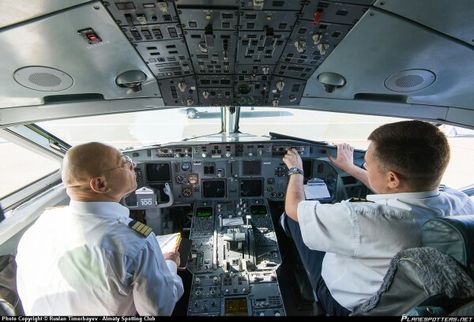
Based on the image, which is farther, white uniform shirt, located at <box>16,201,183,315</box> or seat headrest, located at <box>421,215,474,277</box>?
white uniform shirt, located at <box>16,201,183,315</box>

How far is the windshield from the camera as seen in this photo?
3627mm

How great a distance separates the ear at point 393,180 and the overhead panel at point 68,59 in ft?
4.90

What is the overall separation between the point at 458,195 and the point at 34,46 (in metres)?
2.35

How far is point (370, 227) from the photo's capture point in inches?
50.6

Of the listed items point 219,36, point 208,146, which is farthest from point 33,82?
point 208,146

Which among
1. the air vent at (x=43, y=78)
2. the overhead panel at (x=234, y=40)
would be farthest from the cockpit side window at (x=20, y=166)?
the overhead panel at (x=234, y=40)

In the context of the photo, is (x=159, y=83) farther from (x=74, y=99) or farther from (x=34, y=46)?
(x=34, y=46)

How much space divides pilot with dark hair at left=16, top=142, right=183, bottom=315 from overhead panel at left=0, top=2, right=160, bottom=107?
576 mm

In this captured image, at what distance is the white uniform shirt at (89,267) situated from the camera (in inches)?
48.3

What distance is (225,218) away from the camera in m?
3.40

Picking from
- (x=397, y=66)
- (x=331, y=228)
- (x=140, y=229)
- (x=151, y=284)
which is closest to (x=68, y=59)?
(x=140, y=229)

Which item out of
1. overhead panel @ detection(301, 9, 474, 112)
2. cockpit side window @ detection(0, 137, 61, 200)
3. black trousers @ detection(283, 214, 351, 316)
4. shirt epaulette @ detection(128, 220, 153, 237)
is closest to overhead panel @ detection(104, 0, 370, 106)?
overhead panel @ detection(301, 9, 474, 112)

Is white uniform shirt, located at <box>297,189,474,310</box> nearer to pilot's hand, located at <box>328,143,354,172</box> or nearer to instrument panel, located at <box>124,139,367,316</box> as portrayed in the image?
pilot's hand, located at <box>328,143,354,172</box>

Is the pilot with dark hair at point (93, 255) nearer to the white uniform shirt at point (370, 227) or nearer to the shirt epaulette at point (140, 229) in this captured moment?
the shirt epaulette at point (140, 229)
